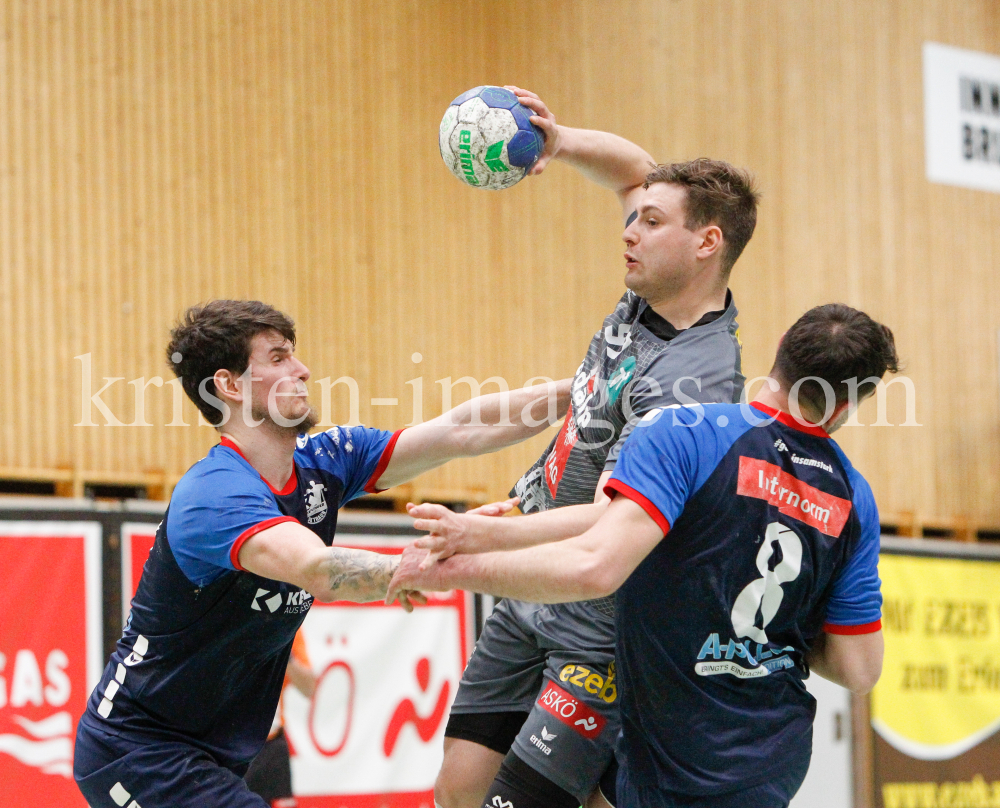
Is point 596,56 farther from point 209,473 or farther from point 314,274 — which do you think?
point 209,473

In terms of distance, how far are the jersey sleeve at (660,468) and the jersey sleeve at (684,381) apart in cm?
39

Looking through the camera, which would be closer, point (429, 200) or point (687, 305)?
point (687, 305)

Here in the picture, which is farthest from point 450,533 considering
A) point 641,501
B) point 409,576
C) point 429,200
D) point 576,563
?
point 429,200

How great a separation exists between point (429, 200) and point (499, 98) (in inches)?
218

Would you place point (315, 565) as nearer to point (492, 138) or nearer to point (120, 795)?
point (120, 795)

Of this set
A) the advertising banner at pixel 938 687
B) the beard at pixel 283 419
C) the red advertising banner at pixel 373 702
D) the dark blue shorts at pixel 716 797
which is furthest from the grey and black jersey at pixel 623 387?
the advertising banner at pixel 938 687

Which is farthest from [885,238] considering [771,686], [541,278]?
[771,686]

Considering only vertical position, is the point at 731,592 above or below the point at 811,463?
below

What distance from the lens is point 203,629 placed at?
164 inches

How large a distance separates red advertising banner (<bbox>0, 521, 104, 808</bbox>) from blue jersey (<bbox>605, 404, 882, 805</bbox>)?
465cm

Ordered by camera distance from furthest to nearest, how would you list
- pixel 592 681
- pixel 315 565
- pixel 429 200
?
pixel 429 200 < pixel 592 681 < pixel 315 565

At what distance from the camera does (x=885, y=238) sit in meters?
12.6

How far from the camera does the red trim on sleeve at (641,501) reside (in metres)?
3.37

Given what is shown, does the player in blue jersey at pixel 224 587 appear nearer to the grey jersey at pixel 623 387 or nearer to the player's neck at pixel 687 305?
the grey jersey at pixel 623 387
